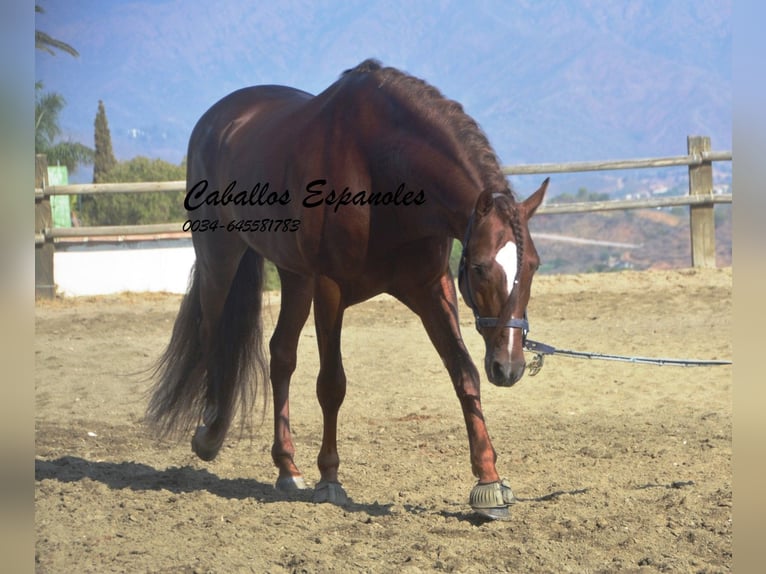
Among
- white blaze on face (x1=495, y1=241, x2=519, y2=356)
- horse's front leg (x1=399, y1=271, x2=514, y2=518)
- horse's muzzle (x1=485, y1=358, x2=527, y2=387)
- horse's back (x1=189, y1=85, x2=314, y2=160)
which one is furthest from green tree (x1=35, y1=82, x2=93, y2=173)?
horse's muzzle (x1=485, y1=358, x2=527, y2=387)

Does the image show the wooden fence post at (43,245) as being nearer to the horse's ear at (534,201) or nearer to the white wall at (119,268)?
the white wall at (119,268)

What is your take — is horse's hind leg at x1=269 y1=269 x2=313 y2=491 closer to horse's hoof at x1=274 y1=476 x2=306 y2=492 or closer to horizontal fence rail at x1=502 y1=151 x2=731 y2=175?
horse's hoof at x1=274 y1=476 x2=306 y2=492

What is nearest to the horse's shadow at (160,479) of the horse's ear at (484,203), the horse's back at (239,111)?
the horse's ear at (484,203)

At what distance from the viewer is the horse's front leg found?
3.38m

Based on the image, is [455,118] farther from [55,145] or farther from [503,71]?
[503,71]

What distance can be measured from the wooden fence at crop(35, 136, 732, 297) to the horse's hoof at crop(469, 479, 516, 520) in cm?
734

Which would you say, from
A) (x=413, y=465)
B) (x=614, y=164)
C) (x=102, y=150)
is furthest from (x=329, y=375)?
(x=102, y=150)

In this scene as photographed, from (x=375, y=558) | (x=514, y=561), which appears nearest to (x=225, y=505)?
(x=375, y=558)

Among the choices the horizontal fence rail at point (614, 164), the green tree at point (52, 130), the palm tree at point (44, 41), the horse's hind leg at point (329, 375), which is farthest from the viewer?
the horizontal fence rail at point (614, 164)

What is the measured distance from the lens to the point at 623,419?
541 cm

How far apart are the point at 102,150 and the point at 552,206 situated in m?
7.75

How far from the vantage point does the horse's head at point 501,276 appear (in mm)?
3072

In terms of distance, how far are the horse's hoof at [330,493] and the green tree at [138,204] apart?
887cm

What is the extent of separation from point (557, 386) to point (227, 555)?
381cm
